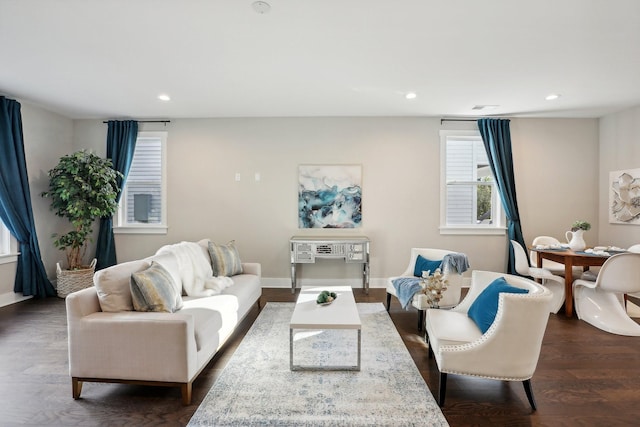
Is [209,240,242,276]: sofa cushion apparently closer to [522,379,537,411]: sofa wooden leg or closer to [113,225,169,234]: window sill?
[113,225,169,234]: window sill

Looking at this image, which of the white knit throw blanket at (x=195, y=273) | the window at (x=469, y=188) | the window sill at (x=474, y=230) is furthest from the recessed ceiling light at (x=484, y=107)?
the white knit throw blanket at (x=195, y=273)

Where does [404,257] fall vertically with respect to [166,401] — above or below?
above

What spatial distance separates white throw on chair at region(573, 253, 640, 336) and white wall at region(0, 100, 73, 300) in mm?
6664

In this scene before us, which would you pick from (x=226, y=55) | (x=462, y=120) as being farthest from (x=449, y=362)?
(x=462, y=120)

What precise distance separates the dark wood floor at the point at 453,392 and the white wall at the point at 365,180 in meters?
1.92

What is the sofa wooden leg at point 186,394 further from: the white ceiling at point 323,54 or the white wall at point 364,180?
the white wall at point 364,180

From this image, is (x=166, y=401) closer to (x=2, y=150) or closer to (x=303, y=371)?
(x=303, y=371)

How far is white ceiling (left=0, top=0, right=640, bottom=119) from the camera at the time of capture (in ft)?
7.25

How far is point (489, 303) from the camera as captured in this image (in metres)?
2.17

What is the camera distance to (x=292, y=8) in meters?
2.18

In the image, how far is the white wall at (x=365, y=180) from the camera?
4.82 m

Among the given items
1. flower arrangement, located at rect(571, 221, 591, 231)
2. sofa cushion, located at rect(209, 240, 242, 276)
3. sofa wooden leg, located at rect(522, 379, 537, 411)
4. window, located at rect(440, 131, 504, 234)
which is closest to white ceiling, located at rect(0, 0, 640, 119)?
window, located at rect(440, 131, 504, 234)

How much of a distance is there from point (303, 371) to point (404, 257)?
2853 mm

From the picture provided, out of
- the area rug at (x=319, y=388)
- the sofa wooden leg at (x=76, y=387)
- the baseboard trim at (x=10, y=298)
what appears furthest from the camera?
the baseboard trim at (x=10, y=298)
